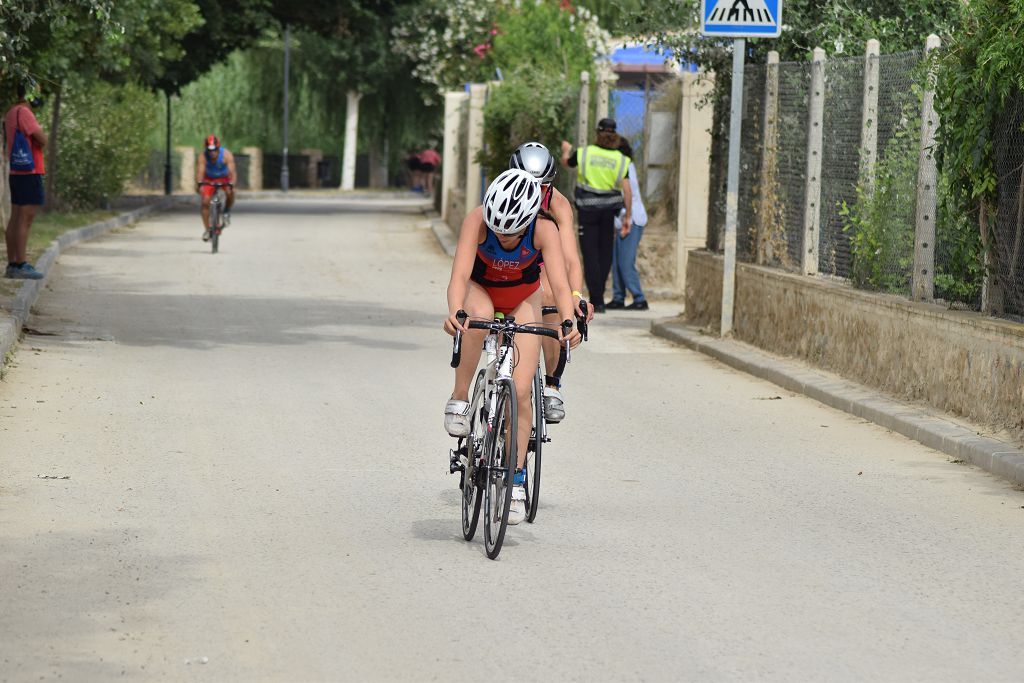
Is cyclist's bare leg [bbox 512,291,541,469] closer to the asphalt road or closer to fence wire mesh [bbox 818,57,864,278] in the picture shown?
the asphalt road

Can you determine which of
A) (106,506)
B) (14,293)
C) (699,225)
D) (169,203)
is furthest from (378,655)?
(169,203)

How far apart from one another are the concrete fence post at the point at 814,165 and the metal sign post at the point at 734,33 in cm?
73

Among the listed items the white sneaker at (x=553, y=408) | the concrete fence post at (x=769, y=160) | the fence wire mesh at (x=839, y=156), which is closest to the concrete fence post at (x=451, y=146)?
the concrete fence post at (x=769, y=160)

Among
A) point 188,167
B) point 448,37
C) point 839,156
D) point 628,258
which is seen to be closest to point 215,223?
point 628,258

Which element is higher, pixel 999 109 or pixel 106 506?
pixel 999 109

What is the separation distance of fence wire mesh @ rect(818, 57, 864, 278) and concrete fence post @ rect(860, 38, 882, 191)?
0.16 meters

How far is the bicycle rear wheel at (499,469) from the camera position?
7152 millimetres

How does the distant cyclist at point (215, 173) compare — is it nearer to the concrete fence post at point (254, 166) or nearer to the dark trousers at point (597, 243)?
the dark trousers at point (597, 243)

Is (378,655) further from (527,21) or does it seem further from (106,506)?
(527,21)

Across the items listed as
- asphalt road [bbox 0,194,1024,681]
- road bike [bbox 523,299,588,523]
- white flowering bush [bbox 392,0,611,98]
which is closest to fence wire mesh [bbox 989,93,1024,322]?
asphalt road [bbox 0,194,1024,681]

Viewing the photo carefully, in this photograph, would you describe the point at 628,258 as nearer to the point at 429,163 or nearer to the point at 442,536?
the point at 442,536

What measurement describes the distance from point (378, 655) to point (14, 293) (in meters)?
11.5

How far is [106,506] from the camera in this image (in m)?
8.08

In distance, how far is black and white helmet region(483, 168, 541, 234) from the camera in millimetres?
7387
